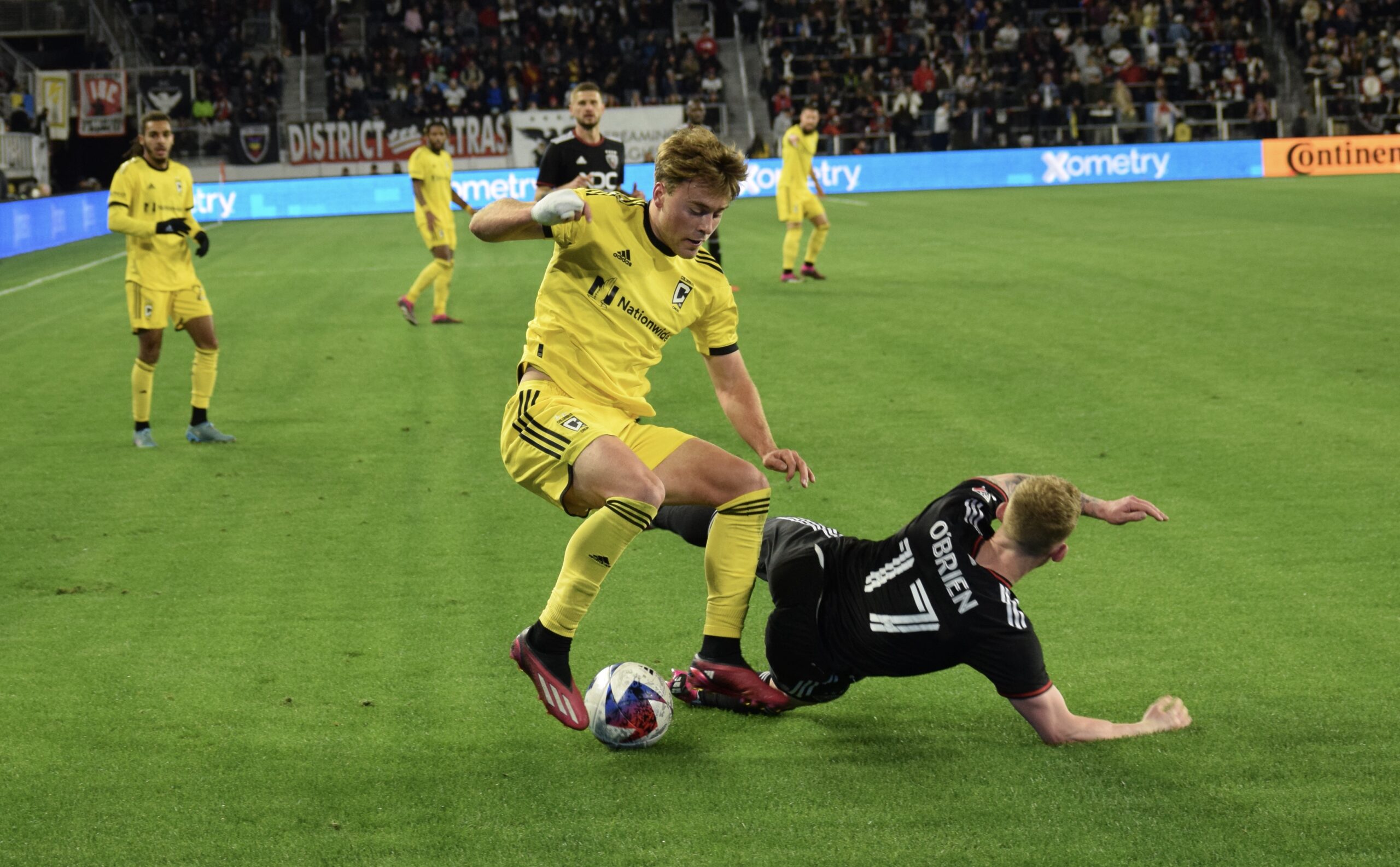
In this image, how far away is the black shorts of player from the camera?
4.40 m

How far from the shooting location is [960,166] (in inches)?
1304

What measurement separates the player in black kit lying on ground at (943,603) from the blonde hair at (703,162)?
1.25 m

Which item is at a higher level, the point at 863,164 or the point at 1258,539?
the point at 863,164

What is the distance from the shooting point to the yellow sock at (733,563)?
4641 millimetres

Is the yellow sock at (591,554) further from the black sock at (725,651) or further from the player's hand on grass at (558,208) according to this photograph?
the player's hand on grass at (558,208)

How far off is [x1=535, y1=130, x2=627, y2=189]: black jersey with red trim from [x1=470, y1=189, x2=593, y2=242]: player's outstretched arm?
23.7ft

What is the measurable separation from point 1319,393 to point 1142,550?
392cm

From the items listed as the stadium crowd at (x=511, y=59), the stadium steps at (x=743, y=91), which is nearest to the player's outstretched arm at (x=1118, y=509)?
the stadium steps at (x=743, y=91)

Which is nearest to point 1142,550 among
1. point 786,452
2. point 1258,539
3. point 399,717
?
point 1258,539

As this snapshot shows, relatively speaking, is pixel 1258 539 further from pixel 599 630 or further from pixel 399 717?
pixel 399 717

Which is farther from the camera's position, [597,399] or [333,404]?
[333,404]

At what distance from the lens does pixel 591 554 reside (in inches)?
170

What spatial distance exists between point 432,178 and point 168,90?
25.6 meters

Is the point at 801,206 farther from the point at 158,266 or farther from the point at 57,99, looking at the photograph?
the point at 57,99
